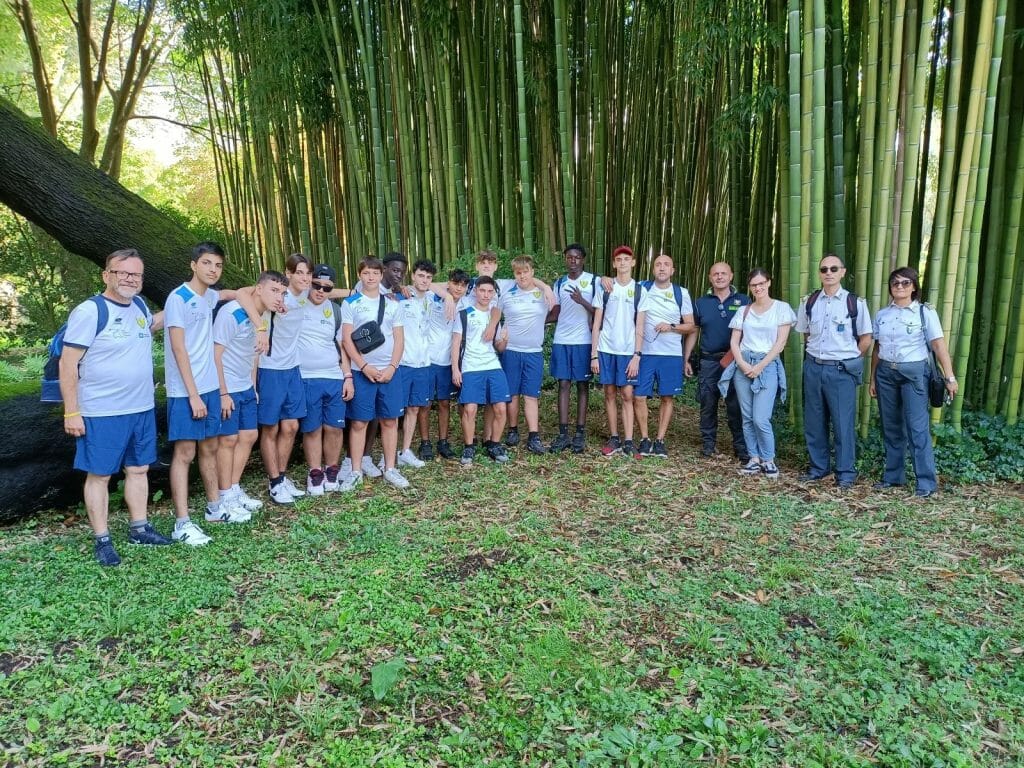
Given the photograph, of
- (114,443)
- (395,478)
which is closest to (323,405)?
(395,478)

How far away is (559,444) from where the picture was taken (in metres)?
4.18

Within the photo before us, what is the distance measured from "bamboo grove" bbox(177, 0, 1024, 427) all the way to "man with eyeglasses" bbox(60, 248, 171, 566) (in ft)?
9.23

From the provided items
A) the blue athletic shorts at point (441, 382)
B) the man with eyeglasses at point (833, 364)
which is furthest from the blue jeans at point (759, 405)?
the blue athletic shorts at point (441, 382)

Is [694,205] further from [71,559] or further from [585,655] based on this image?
[71,559]

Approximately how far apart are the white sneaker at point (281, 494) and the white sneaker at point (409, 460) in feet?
2.37

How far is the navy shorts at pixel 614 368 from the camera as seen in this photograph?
4.06 metres

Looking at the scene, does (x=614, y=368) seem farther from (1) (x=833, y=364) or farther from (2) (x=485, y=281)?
(1) (x=833, y=364)

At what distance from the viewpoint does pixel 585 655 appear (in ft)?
6.71

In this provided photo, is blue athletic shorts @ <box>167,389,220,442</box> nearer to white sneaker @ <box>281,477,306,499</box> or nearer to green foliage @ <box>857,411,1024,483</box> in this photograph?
white sneaker @ <box>281,477,306,499</box>

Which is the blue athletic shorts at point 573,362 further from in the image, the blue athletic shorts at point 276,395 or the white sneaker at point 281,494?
the white sneaker at point 281,494

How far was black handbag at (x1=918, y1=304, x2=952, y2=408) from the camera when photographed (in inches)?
133

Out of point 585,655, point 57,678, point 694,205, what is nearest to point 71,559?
point 57,678

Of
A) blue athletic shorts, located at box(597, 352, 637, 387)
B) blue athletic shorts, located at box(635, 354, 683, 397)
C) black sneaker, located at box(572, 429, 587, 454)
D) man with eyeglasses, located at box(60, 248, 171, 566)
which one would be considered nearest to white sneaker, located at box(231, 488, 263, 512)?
man with eyeglasses, located at box(60, 248, 171, 566)

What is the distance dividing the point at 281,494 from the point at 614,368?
201 centimetres
